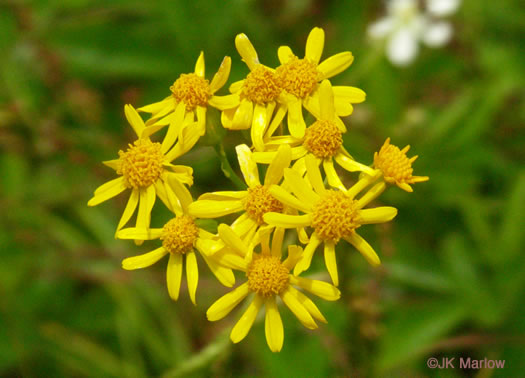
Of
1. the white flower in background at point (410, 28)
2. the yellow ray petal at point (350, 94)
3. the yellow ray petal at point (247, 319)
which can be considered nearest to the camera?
the yellow ray petal at point (247, 319)

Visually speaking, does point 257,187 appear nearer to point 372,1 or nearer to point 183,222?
point 183,222

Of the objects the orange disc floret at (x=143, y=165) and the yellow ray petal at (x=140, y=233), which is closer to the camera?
the yellow ray petal at (x=140, y=233)

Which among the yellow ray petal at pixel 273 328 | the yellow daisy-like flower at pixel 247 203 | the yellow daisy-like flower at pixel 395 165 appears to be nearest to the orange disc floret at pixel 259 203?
the yellow daisy-like flower at pixel 247 203

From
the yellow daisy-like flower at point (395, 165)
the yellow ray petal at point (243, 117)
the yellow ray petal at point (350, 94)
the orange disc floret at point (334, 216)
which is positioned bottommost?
the orange disc floret at point (334, 216)

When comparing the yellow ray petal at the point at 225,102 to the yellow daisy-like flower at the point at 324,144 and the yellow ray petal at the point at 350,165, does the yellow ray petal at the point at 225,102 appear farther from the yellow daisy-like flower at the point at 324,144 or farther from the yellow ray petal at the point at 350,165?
the yellow ray petal at the point at 350,165

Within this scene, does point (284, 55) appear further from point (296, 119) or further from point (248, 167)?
point (248, 167)

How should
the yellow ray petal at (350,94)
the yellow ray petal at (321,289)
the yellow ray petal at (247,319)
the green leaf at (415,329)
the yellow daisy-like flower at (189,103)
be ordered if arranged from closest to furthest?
the yellow ray petal at (321,289), the yellow ray petal at (247,319), the yellow ray petal at (350,94), the yellow daisy-like flower at (189,103), the green leaf at (415,329)
